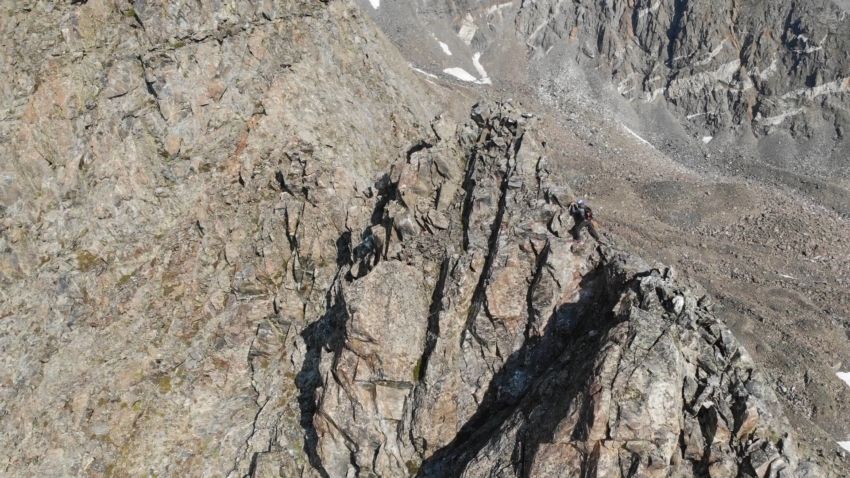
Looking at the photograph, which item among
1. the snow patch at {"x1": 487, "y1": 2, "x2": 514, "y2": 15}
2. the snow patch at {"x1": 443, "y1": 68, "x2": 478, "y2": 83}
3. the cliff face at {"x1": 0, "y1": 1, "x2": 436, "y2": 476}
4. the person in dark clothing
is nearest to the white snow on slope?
the snow patch at {"x1": 443, "y1": 68, "x2": 478, "y2": 83}

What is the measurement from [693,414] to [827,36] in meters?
132

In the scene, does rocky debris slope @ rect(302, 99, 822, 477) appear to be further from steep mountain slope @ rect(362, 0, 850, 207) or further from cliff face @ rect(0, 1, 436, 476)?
steep mountain slope @ rect(362, 0, 850, 207)

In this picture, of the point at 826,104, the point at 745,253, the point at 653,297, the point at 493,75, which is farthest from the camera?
the point at 493,75

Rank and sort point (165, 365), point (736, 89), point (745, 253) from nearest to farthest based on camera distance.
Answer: point (165, 365), point (745, 253), point (736, 89)

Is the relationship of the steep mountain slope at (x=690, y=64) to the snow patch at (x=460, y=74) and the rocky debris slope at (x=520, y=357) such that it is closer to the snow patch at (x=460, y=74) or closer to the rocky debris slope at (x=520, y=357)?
the snow patch at (x=460, y=74)

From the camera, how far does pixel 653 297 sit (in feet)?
56.4

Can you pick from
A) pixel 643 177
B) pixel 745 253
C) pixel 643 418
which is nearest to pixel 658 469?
pixel 643 418

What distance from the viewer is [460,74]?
5064 inches

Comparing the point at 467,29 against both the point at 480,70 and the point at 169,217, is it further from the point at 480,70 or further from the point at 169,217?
the point at 169,217

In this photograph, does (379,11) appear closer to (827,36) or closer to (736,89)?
(736,89)

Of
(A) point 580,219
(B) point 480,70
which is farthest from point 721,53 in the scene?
(A) point 580,219

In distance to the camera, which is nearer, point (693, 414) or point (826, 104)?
point (693, 414)

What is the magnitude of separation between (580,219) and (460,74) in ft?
368

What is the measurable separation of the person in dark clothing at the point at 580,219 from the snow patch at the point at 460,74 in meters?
109
